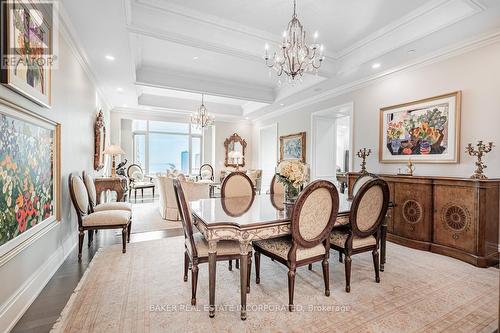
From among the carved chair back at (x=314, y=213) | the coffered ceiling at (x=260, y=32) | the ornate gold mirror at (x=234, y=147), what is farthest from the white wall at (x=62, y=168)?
the ornate gold mirror at (x=234, y=147)

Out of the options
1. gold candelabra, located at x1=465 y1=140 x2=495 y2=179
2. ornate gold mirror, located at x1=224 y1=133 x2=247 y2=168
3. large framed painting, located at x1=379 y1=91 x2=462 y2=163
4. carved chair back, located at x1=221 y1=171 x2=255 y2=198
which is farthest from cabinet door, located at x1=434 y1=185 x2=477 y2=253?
ornate gold mirror, located at x1=224 y1=133 x2=247 y2=168

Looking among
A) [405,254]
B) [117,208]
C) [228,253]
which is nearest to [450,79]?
[405,254]

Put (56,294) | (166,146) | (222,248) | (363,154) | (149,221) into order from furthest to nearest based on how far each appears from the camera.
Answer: (166,146) < (149,221) < (363,154) < (56,294) < (222,248)

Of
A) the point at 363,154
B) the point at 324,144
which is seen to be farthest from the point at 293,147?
the point at 363,154

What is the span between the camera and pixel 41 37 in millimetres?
2123

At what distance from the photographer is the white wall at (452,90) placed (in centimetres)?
294

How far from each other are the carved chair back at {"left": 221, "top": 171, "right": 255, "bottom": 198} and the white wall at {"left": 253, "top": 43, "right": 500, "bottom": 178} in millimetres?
2529

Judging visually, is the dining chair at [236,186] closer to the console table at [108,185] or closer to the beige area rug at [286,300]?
the beige area rug at [286,300]

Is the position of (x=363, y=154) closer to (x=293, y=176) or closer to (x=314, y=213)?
(x=293, y=176)

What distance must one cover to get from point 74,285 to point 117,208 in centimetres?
139

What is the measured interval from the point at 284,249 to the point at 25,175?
220cm

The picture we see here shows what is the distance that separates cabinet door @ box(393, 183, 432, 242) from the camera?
10.5 ft

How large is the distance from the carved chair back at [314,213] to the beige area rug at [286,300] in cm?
56

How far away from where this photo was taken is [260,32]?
356 centimetres
